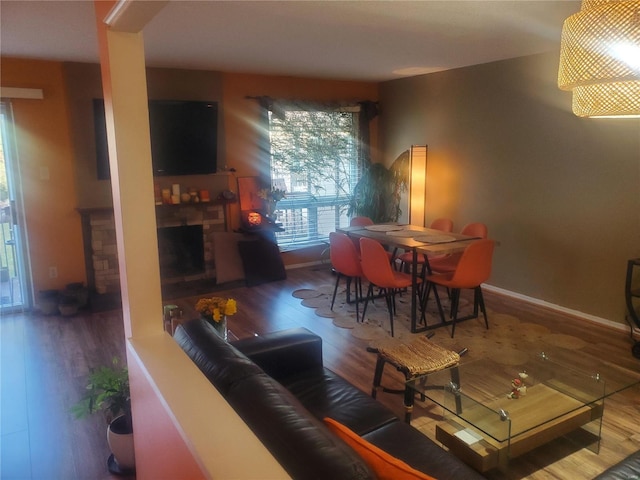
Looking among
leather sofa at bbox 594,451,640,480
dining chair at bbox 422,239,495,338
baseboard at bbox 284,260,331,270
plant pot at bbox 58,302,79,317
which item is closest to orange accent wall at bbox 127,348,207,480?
leather sofa at bbox 594,451,640,480

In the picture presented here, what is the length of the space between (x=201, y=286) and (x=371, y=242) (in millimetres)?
2436

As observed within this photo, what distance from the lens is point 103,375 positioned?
91.8 inches

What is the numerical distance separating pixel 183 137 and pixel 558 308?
4.35 m

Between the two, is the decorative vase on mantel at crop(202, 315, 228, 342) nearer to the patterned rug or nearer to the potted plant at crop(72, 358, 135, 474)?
the potted plant at crop(72, 358, 135, 474)

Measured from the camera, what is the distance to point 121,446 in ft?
7.73

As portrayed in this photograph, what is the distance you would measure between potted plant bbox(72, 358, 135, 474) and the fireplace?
318cm

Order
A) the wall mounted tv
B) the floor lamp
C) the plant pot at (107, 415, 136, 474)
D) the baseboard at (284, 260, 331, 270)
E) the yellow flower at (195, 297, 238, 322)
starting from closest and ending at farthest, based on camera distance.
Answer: the plant pot at (107, 415, 136, 474) → the yellow flower at (195, 297, 238, 322) → the wall mounted tv → the floor lamp → the baseboard at (284, 260, 331, 270)

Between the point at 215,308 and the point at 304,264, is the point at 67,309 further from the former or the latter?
the point at 304,264

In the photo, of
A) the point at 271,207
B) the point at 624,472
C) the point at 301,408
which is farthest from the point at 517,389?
the point at 271,207

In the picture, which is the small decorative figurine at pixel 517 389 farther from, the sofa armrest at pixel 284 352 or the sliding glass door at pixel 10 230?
the sliding glass door at pixel 10 230

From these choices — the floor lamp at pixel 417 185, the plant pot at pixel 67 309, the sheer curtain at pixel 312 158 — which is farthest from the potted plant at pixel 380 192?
the plant pot at pixel 67 309

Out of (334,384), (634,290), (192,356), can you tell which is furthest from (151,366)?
(634,290)

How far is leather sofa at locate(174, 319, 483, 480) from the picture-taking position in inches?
51.0

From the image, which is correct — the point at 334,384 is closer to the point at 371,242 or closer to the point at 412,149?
the point at 371,242
